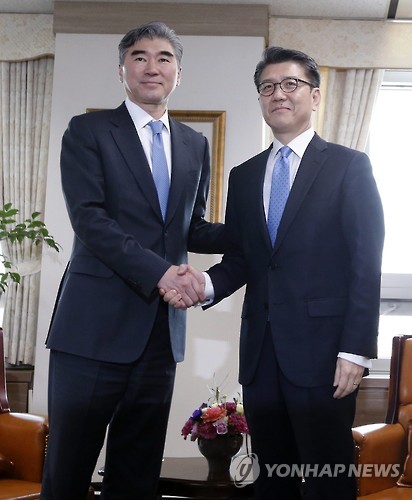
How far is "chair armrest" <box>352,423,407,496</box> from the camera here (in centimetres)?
335

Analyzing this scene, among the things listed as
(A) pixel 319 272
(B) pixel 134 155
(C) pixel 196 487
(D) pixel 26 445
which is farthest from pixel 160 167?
(D) pixel 26 445

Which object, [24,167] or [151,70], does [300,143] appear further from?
[24,167]

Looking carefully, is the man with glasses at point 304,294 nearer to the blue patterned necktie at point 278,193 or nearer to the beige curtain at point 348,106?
the blue patterned necktie at point 278,193

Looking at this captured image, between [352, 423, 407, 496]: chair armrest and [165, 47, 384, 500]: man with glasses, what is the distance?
113 cm

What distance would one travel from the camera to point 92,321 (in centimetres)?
231

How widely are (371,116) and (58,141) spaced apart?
1901mm

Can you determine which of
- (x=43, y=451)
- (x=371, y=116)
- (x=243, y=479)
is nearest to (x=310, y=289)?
(x=243, y=479)

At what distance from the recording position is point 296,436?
87.0 inches

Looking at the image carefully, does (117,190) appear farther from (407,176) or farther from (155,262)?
(407,176)

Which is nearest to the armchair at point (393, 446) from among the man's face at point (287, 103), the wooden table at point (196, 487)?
the wooden table at point (196, 487)

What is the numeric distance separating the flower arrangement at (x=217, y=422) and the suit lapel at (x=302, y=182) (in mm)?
1455

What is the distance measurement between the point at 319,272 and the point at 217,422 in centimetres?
149

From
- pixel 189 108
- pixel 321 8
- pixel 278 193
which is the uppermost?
pixel 321 8

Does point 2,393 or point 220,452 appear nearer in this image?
point 220,452
